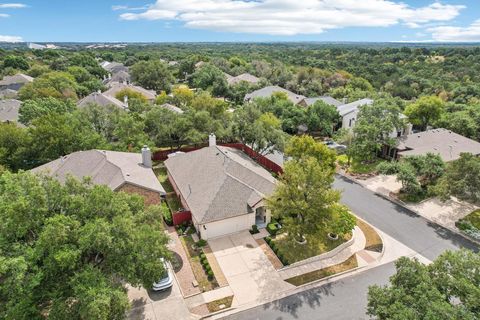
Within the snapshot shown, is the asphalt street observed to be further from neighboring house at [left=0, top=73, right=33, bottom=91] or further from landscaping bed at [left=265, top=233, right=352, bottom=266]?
neighboring house at [left=0, top=73, right=33, bottom=91]

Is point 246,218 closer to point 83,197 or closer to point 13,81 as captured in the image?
point 83,197

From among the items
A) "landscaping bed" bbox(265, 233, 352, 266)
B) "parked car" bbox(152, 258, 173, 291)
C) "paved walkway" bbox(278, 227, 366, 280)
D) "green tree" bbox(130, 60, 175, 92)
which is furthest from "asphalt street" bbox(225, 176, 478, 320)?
"green tree" bbox(130, 60, 175, 92)

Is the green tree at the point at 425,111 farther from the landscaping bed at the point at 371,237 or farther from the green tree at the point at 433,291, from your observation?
the green tree at the point at 433,291

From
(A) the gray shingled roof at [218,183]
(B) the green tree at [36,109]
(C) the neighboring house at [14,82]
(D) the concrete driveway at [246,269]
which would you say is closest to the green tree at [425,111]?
(A) the gray shingled roof at [218,183]

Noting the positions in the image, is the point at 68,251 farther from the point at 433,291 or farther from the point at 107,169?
the point at 433,291

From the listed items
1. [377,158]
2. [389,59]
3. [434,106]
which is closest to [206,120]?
[377,158]

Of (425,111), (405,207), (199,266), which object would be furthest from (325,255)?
(425,111)
